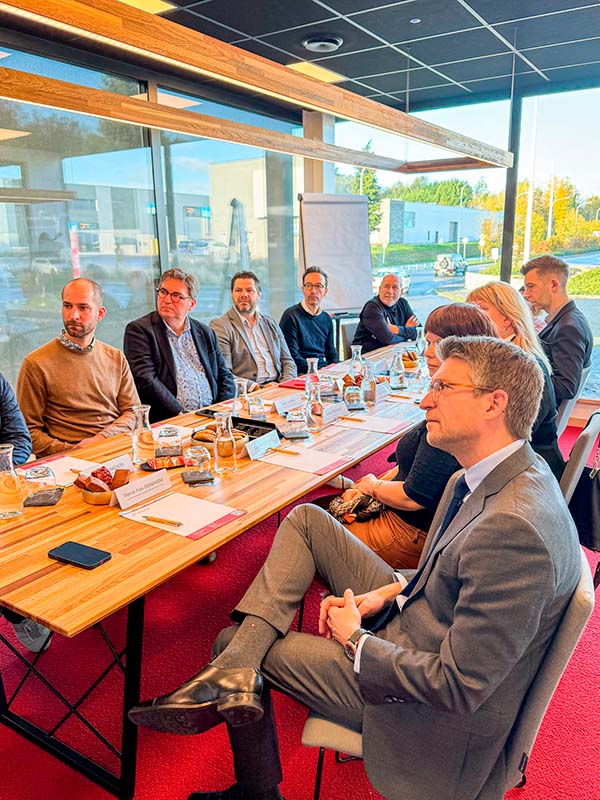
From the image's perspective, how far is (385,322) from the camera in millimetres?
5145

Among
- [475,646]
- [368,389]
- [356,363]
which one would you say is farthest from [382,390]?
A: [475,646]

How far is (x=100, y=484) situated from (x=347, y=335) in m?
3.87

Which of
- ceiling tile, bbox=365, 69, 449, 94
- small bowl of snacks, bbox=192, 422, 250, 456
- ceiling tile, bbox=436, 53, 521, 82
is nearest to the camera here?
small bowl of snacks, bbox=192, 422, 250, 456

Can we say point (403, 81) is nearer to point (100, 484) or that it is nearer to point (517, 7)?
point (517, 7)

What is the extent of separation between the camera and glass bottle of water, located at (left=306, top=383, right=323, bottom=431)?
280cm

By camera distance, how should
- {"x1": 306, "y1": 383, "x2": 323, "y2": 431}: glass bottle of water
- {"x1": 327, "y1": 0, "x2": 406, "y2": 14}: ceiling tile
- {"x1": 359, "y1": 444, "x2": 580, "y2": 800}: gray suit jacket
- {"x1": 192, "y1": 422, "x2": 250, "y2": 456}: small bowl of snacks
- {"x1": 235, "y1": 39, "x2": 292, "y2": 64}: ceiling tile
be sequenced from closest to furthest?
{"x1": 359, "y1": 444, "x2": 580, "y2": 800}: gray suit jacket, {"x1": 192, "y1": 422, "x2": 250, "y2": 456}: small bowl of snacks, {"x1": 306, "y1": 383, "x2": 323, "y2": 431}: glass bottle of water, {"x1": 327, "y1": 0, "x2": 406, "y2": 14}: ceiling tile, {"x1": 235, "y1": 39, "x2": 292, "y2": 64}: ceiling tile

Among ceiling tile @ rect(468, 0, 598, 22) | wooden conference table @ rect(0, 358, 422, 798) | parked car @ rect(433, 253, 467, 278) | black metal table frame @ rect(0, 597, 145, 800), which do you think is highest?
ceiling tile @ rect(468, 0, 598, 22)

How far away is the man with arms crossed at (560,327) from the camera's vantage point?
131 inches

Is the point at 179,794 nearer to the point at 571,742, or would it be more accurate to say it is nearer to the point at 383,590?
the point at 383,590

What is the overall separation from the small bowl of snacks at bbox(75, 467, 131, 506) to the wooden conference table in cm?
3

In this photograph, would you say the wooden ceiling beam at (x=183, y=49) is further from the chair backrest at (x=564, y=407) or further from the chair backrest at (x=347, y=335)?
the chair backrest at (x=347, y=335)

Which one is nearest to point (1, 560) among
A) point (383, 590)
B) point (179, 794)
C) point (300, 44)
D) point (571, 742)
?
point (179, 794)

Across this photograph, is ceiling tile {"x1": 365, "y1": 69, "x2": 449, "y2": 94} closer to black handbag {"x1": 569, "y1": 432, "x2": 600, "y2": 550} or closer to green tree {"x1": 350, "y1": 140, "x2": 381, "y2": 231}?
green tree {"x1": 350, "y1": 140, "x2": 381, "y2": 231}

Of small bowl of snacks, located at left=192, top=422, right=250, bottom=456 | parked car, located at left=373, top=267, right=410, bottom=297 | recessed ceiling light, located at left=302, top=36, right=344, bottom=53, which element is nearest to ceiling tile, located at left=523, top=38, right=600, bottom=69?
recessed ceiling light, located at left=302, top=36, right=344, bottom=53
